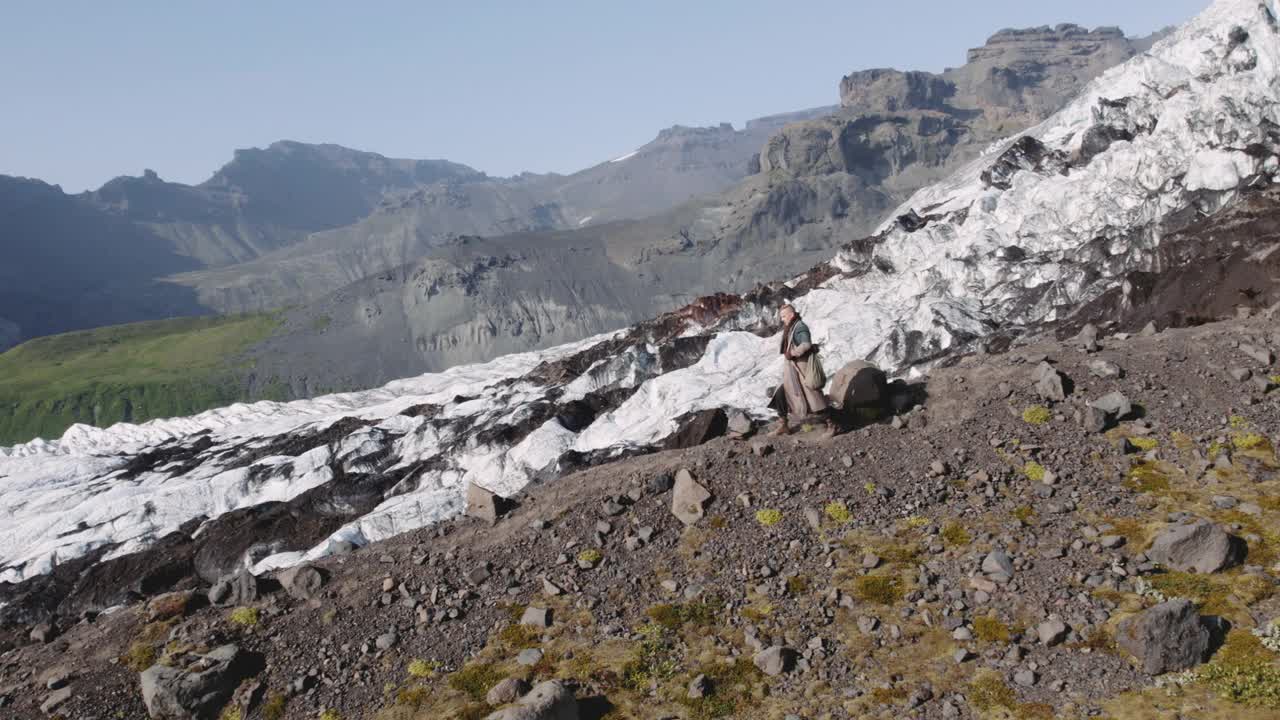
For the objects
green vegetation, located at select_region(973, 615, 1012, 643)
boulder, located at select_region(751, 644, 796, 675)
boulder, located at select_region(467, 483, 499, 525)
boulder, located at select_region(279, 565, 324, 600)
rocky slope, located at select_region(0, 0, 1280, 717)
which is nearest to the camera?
rocky slope, located at select_region(0, 0, 1280, 717)

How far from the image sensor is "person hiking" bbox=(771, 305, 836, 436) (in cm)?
2080

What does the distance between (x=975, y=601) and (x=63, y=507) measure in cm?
8671

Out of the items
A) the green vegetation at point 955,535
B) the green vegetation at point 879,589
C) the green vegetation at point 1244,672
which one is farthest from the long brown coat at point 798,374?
the green vegetation at point 1244,672

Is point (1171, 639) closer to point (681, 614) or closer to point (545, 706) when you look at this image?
point (681, 614)

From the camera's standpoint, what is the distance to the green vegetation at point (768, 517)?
18.6 meters

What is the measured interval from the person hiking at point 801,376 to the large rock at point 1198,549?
7.94 meters

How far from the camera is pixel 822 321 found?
2672 inches

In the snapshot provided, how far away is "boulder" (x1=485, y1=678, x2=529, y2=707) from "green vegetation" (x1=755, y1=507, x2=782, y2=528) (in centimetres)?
648

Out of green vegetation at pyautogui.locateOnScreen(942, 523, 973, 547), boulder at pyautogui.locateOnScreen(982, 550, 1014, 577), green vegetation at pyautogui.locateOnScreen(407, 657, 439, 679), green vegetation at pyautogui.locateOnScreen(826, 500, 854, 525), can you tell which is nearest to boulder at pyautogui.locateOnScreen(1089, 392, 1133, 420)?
green vegetation at pyautogui.locateOnScreen(942, 523, 973, 547)

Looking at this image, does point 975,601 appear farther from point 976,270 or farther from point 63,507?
point 63,507

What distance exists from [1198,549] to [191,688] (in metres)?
18.8

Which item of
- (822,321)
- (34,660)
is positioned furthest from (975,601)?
(822,321)

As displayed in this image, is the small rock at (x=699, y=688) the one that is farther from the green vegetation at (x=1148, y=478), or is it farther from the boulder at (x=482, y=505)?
the green vegetation at (x=1148, y=478)

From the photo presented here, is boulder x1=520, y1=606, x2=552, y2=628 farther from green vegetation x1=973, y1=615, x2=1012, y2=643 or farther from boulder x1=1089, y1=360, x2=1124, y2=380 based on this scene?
boulder x1=1089, y1=360, x2=1124, y2=380
